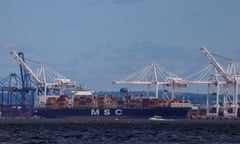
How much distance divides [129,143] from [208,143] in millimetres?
8238

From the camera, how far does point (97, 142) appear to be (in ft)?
312

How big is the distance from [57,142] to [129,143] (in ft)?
25.2

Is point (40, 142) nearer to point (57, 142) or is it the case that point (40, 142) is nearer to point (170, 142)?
point (57, 142)

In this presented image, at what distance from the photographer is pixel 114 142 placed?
315 ft

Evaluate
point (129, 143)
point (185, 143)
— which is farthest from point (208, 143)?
point (129, 143)

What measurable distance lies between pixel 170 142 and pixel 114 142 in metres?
5.98

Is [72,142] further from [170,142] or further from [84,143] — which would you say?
[170,142]

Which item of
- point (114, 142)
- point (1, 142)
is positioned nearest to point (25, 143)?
point (1, 142)

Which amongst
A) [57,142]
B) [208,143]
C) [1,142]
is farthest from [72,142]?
[208,143]

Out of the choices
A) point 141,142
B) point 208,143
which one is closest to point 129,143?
point 141,142

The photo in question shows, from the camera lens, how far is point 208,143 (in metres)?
93.8

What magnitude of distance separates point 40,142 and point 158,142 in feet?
40.8

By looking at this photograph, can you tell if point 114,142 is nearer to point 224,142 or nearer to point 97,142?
point 97,142

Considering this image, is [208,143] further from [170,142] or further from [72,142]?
[72,142]
